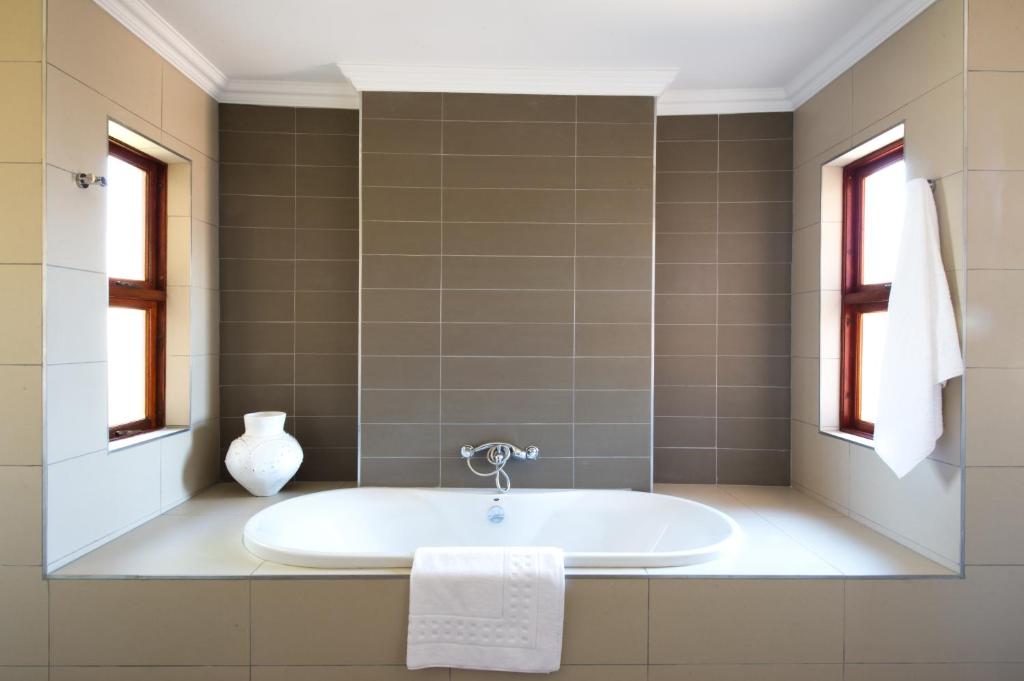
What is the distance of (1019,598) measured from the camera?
6.17 ft

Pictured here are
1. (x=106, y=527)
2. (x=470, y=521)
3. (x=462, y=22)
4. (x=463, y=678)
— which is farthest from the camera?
(x=470, y=521)

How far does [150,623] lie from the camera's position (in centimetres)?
181

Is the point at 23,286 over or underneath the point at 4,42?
underneath

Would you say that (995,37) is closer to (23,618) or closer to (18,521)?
(18,521)

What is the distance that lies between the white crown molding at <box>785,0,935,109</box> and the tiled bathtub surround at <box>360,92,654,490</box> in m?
0.71

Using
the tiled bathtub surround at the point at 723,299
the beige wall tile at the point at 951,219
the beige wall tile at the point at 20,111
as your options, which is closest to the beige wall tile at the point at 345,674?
the tiled bathtub surround at the point at 723,299

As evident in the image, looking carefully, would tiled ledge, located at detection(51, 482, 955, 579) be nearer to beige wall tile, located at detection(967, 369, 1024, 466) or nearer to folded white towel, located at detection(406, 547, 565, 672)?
folded white towel, located at detection(406, 547, 565, 672)

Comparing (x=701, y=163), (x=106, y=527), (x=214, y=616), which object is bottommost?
(x=214, y=616)

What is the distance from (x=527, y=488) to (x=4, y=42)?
247 centimetres

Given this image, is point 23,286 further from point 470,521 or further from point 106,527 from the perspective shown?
point 470,521

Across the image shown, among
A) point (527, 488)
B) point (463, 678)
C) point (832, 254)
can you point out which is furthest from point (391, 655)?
point (832, 254)

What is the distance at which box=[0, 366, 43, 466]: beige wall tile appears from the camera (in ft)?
6.03

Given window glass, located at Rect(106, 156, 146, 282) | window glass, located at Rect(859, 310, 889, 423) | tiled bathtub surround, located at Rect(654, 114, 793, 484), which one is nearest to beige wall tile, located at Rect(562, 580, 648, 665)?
tiled bathtub surround, located at Rect(654, 114, 793, 484)

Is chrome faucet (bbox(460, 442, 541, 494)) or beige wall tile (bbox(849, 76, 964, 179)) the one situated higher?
beige wall tile (bbox(849, 76, 964, 179))
